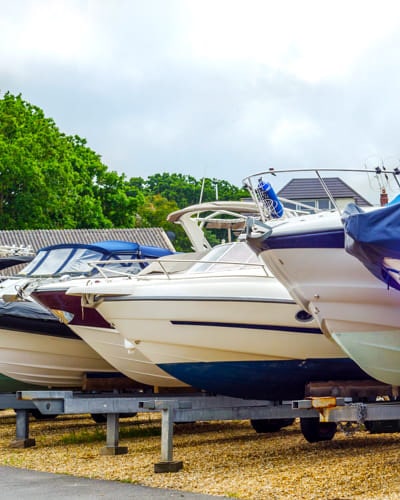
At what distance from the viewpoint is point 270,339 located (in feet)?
34.7

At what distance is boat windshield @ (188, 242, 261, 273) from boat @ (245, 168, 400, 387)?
7.14 feet

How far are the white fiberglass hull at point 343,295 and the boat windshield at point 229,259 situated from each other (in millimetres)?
2240

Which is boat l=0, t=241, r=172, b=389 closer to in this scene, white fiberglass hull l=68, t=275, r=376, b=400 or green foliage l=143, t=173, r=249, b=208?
white fiberglass hull l=68, t=275, r=376, b=400

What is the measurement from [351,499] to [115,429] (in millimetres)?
4024

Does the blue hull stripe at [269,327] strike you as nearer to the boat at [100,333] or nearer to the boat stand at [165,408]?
the boat stand at [165,408]

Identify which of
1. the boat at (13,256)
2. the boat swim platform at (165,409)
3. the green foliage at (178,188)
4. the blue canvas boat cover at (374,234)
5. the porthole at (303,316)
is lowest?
the boat swim platform at (165,409)

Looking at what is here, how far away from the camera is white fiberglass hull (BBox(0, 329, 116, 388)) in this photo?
1305cm

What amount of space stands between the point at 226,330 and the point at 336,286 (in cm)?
213

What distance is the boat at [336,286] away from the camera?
8719 mm

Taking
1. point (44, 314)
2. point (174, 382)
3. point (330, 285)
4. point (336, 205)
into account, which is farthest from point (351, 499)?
point (44, 314)

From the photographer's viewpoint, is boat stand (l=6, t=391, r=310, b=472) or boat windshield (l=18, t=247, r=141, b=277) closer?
boat stand (l=6, t=391, r=310, b=472)

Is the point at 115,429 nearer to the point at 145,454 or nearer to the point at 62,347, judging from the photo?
the point at 145,454

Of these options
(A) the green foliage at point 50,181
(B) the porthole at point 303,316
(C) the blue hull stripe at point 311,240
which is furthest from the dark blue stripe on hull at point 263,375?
(A) the green foliage at point 50,181

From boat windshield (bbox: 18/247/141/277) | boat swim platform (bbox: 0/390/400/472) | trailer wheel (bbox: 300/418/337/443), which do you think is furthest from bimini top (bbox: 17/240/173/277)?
trailer wheel (bbox: 300/418/337/443)
